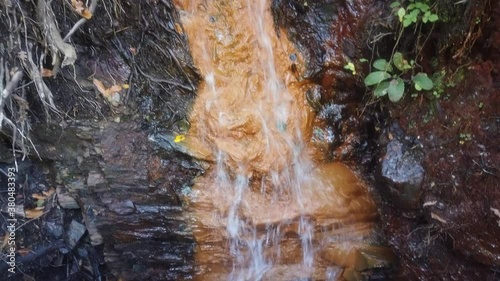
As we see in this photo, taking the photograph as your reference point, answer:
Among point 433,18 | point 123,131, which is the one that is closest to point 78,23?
point 123,131

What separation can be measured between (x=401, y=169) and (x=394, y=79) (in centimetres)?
73

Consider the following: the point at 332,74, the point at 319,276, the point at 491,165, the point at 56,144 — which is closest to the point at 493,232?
the point at 491,165

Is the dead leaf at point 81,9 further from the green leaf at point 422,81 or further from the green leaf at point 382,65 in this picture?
the green leaf at point 422,81

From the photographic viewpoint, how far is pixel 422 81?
10.00 ft

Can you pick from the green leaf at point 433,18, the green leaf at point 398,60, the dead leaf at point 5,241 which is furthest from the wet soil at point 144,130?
the green leaf at point 433,18

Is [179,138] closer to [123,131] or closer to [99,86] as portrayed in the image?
[123,131]

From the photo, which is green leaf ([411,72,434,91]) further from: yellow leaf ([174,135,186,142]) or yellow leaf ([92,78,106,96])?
yellow leaf ([92,78,106,96])

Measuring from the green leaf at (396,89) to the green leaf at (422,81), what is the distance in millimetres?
106

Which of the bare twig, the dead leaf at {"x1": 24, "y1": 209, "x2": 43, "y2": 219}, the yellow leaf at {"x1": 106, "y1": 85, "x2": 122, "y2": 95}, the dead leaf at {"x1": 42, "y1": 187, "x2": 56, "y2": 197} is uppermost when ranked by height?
the bare twig

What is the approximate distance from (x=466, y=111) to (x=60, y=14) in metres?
3.38

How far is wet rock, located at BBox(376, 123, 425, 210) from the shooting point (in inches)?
125

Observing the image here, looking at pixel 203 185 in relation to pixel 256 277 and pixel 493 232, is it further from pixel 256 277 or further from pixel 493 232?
pixel 493 232

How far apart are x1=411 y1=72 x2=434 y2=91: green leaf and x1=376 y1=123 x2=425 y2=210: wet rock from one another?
16.5 inches

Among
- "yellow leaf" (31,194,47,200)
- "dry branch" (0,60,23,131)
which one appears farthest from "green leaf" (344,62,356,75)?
"yellow leaf" (31,194,47,200)
